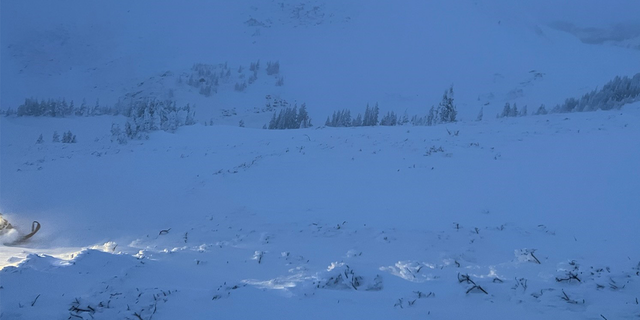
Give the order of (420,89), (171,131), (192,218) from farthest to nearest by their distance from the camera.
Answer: (420,89) < (171,131) < (192,218)

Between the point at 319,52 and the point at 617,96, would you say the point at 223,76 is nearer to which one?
the point at 319,52

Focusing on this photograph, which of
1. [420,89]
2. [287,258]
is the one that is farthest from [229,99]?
[287,258]

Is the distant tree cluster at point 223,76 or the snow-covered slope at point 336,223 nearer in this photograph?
the snow-covered slope at point 336,223

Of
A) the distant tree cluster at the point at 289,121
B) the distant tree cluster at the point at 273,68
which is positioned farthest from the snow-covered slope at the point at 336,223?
the distant tree cluster at the point at 273,68

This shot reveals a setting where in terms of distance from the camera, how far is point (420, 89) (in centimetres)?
7275

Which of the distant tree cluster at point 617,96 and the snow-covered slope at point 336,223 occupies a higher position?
the distant tree cluster at point 617,96

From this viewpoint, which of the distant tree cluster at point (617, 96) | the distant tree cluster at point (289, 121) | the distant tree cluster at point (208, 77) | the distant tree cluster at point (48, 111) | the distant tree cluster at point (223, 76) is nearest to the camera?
the distant tree cluster at point (617, 96)

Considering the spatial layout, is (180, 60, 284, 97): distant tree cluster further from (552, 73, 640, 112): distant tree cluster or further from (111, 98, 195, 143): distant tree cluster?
(552, 73, 640, 112): distant tree cluster

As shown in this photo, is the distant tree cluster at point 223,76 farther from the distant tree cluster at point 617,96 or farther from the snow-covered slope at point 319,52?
the distant tree cluster at point 617,96

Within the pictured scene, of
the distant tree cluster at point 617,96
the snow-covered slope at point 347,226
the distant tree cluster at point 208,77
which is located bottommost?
the snow-covered slope at point 347,226

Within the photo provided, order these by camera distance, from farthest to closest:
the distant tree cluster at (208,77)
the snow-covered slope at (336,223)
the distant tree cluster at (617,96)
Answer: the distant tree cluster at (208,77) < the distant tree cluster at (617,96) < the snow-covered slope at (336,223)

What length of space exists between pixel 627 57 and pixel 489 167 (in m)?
102

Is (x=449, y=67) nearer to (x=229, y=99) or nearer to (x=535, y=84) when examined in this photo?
(x=535, y=84)

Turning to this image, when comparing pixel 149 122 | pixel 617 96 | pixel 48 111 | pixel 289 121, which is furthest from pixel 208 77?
pixel 617 96
